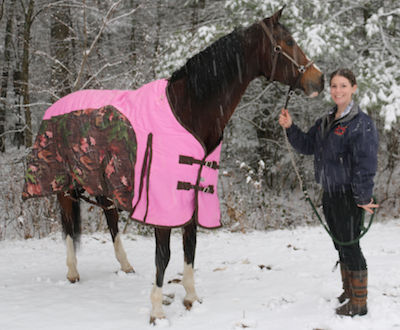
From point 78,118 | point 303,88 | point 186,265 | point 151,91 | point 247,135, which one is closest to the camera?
point 303,88

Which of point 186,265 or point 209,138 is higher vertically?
point 209,138

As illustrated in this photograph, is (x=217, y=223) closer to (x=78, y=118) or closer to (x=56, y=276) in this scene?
(x=78, y=118)

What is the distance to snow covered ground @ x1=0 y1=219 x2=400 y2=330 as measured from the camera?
260cm

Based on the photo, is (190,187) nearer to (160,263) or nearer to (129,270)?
(160,263)

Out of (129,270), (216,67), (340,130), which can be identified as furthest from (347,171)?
(129,270)

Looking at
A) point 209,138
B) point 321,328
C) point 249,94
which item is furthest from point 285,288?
point 249,94

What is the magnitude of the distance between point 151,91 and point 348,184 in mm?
1506

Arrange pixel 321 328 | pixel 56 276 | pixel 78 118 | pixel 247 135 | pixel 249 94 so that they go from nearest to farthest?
pixel 321 328
pixel 78 118
pixel 56 276
pixel 249 94
pixel 247 135

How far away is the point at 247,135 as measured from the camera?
34.9 ft

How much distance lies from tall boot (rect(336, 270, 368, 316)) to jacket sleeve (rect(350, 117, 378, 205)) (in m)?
0.51

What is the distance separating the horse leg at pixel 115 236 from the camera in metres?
3.81

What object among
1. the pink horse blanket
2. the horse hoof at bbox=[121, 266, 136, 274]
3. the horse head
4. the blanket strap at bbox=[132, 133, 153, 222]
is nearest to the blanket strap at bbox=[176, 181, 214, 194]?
the pink horse blanket

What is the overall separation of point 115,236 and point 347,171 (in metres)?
2.41

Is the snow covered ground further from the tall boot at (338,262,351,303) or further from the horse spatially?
the horse
